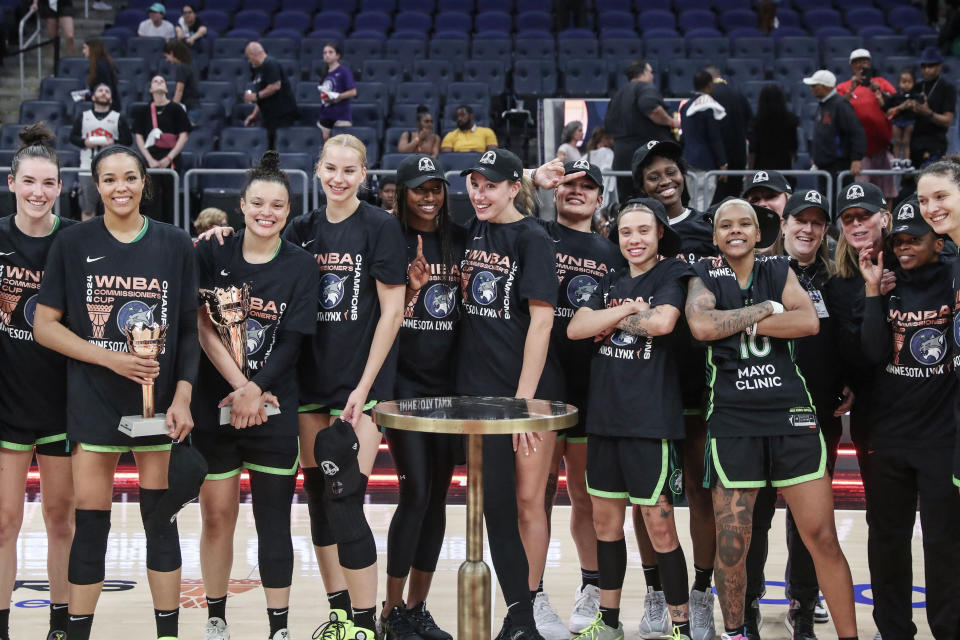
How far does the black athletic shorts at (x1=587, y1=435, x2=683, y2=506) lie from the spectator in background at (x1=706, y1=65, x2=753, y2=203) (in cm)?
548

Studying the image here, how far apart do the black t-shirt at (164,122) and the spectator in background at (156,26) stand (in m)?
3.88

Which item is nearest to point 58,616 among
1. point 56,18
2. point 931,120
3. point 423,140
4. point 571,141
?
point 571,141

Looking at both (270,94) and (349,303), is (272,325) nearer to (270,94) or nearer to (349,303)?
(349,303)

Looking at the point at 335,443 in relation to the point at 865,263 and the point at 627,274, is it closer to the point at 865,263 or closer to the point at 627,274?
the point at 627,274

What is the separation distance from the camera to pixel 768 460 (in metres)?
4.04

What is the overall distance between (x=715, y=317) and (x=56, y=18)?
12400 mm

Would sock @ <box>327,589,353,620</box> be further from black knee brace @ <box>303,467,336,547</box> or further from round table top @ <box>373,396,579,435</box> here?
round table top @ <box>373,396,579,435</box>

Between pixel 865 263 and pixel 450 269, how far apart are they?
151 cm

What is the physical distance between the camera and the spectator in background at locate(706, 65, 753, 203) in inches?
367

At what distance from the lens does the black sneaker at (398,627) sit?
170 inches

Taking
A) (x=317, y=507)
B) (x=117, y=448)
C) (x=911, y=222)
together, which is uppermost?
(x=911, y=222)

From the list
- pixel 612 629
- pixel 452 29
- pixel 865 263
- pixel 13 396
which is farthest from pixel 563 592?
pixel 452 29

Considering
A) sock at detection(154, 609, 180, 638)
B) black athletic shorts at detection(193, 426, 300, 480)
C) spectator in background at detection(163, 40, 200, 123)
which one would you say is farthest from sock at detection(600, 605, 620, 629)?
spectator in background at detection(163, 40, 200, 123)

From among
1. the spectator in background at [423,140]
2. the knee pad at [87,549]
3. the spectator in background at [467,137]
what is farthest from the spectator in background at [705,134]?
the knee pad at [87,549]
